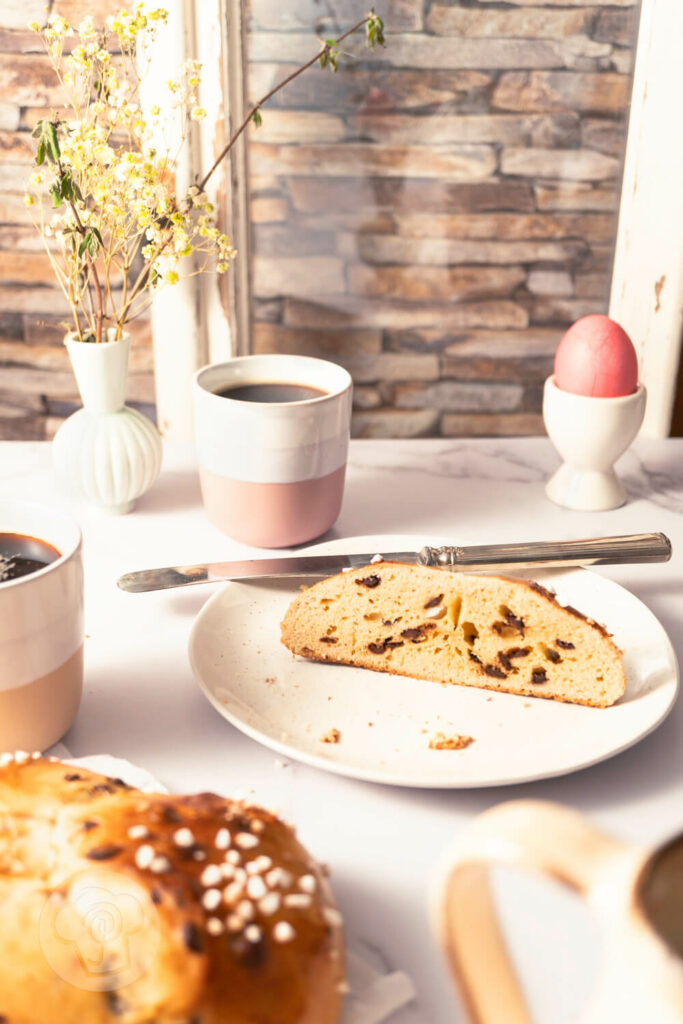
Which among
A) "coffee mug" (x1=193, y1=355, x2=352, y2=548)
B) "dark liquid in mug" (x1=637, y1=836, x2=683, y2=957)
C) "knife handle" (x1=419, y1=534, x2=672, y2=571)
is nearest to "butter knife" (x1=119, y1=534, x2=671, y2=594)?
"knife handle" (x1=419, y1=534, x2=672, y2=571)

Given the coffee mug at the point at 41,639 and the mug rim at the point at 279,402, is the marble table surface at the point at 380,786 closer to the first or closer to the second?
the coffee mug at the point at 41,639

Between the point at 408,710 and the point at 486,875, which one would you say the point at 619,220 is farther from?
the point at 486,875

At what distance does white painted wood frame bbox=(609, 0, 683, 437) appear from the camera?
4.37 feet

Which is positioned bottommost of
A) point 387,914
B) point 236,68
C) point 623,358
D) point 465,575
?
point 387,914

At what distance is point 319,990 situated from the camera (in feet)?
1.65

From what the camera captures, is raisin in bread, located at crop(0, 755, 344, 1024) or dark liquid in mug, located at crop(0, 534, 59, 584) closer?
raisin in bread, located at crop(0, 755, 344, 1024)

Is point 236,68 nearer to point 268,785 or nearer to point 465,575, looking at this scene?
point 465,575

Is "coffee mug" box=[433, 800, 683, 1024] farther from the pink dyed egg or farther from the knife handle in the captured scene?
the pink dyed egg

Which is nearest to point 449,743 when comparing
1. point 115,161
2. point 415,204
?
point 115,161

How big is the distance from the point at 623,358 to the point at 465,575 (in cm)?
49

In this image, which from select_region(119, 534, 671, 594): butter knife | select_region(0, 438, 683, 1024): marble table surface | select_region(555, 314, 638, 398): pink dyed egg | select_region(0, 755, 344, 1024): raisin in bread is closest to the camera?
select_region(0, 755, 344, 1024): raisin in bread

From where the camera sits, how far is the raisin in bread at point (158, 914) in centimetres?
47

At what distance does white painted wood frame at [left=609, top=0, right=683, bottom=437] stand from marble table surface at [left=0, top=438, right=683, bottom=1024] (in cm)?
17

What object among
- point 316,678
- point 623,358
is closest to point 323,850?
point 316,678
